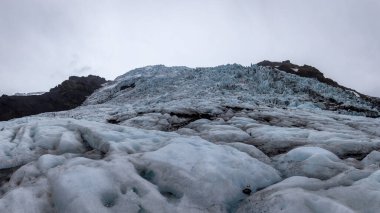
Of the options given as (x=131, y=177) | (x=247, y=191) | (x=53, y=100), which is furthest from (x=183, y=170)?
(x=53, y=100)

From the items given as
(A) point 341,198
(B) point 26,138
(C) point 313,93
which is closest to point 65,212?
(A) point 341,198

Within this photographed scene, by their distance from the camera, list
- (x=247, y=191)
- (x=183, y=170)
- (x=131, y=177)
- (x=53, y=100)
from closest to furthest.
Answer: (x=247, y=191) < (x=131, y=177) < (x=183, y=170) < (x=53, y=100)

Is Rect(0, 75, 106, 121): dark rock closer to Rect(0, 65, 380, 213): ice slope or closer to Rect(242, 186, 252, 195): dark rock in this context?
Rect(0, 65, 380, 213): ice slope

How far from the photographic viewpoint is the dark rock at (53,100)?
1886 inches

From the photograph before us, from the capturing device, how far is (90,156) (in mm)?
10555

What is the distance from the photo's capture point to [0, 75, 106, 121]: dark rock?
47912mm

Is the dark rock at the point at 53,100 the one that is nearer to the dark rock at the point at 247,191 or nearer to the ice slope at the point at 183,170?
the ice slope at the point at 183,170

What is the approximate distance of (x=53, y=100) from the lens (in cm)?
5559

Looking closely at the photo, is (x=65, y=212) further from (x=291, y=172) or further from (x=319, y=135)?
(x=319, y=135)

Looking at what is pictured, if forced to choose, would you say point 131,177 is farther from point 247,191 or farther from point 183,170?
point 247,191

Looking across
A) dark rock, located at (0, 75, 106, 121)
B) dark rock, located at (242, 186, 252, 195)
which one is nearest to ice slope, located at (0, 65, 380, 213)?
dark rock, located at (242, 186, 252, 195)

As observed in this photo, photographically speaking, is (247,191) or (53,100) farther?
(53,100)

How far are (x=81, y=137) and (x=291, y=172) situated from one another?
7.05m

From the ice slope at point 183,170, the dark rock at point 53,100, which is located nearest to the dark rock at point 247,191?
the ice slope at point 183,170
